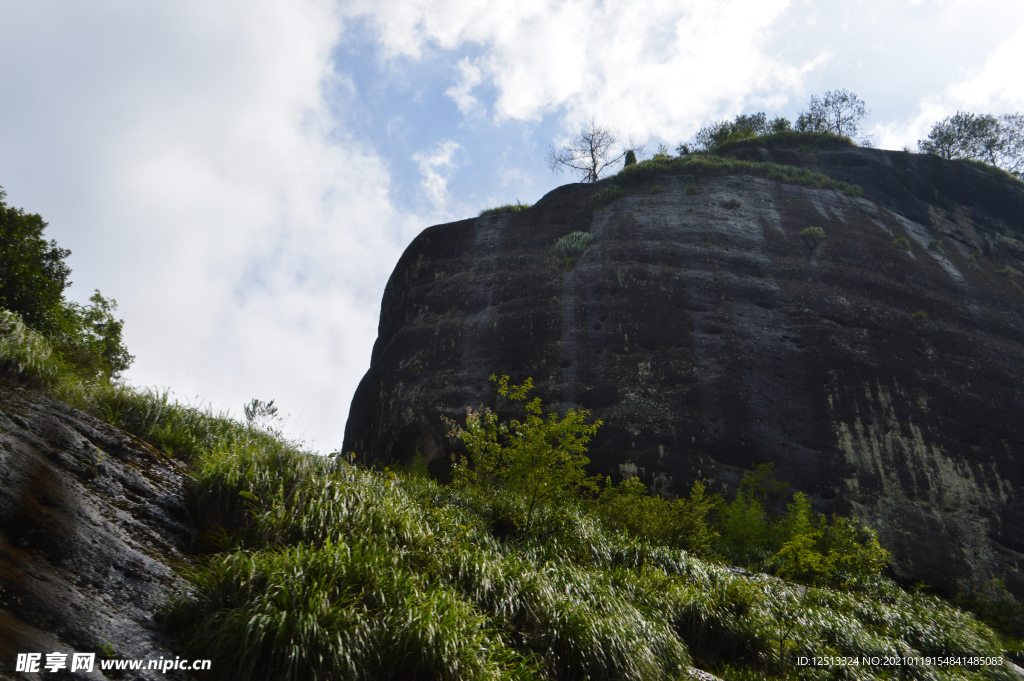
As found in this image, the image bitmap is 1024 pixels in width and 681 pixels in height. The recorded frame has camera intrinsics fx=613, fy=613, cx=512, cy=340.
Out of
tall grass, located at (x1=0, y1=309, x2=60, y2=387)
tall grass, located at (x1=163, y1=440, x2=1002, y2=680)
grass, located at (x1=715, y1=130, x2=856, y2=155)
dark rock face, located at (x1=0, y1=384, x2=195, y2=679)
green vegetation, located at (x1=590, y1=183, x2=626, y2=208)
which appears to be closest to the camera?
dark rock face, located at (x1=0, y1=384, x2=195, y2=679)

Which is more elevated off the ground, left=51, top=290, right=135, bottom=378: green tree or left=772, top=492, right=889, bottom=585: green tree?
left=51, top=290, right=135, bottom=378: green tree

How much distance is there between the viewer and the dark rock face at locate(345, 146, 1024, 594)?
18641 mm

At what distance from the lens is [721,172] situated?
28969mm

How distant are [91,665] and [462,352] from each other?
17.9 meters

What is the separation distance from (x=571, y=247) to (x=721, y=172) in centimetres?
927

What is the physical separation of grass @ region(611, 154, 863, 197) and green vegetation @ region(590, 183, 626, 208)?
1.88ft

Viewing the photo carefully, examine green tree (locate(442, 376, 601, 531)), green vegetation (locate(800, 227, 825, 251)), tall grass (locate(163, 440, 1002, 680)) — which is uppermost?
green vegetation (locate(800, 227, 825, 251))

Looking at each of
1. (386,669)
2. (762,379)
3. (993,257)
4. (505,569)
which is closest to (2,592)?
(386,669)

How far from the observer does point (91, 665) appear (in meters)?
4.66

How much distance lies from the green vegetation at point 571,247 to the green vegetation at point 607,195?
105 inches

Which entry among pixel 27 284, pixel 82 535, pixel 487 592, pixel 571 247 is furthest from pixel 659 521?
pixel 27 284

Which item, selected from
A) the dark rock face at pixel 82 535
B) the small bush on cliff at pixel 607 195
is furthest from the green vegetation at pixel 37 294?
the small bush on cliff at pixel 607 195

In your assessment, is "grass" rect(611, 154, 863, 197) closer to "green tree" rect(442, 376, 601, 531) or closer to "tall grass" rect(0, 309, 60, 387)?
"green tree" rect(442, 376, 601, 531)

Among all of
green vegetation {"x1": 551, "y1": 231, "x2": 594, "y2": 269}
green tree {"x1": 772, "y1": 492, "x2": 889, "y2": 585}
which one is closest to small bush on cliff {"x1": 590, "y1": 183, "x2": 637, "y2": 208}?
green vegetation {"x1": 551, "y1": 231, "x2": 594, "y2": 269}
